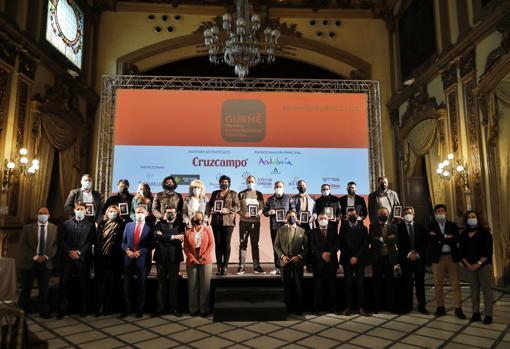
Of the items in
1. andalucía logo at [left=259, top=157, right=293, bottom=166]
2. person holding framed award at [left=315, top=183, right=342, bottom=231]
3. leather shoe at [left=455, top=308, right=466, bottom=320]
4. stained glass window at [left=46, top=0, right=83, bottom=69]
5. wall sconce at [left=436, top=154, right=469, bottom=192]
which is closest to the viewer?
leather shoe at [left=455, top=308, right=466, bottom=320]

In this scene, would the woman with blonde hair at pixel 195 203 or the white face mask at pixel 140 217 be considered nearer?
the white face mask at pixel 140 217

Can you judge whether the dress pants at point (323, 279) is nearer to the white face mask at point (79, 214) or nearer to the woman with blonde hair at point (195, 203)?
the woman with blonde hair at point (195, 203)

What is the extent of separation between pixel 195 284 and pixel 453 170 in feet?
16.6

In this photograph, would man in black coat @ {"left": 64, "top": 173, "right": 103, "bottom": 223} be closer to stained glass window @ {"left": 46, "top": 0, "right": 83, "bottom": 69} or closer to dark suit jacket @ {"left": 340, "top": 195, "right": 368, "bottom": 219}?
dark suit jacket @ {"left": 340, "top": 195, "right": 368, "bottom": 219}

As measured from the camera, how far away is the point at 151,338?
3.36 meters

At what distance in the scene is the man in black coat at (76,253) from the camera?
4.07 m

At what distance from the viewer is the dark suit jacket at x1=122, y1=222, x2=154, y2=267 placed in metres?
4.10

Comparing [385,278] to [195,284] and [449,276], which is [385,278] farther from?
[195,284]

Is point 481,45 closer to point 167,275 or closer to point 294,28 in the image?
point 294,28

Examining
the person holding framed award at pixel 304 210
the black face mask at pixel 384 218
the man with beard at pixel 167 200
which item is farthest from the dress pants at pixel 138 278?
the black face mask at pixel 384 218

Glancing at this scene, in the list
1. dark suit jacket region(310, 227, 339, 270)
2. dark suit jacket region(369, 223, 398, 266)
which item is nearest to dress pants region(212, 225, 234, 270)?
dark suit jacket region(310, 227, 339, 270)

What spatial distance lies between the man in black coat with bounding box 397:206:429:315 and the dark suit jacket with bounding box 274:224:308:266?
111 centimetres

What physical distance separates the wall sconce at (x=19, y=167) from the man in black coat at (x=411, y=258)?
19.0ft

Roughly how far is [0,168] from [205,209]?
11.6ft
